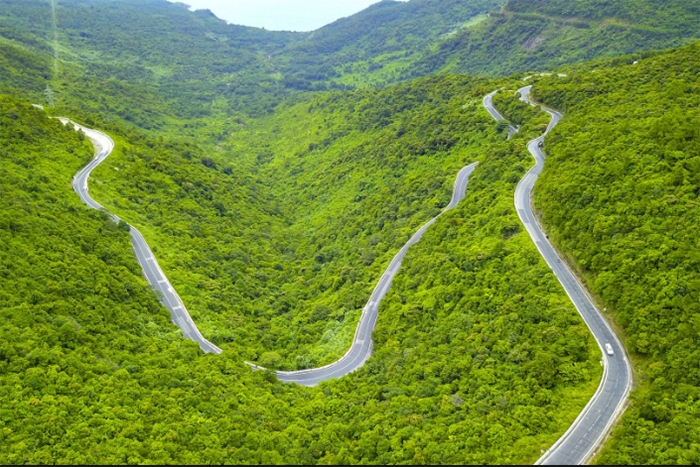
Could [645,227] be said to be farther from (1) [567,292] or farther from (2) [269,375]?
(2) [269,375]

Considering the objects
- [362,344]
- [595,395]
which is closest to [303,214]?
[362,344]

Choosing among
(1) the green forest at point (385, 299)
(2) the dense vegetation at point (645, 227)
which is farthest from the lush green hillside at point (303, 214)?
(2) the dense vegetation at point (645, 227)

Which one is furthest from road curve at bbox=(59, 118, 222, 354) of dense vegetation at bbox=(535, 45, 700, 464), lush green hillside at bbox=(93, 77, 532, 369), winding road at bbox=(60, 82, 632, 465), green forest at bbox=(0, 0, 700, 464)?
dense vegetation at bbox=(535, 45, 700, 464)

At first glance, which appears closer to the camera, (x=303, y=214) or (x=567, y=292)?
(x=567, y=292)

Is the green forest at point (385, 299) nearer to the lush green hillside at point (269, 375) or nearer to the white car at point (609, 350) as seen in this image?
the lush green hillside at point (269, 375)

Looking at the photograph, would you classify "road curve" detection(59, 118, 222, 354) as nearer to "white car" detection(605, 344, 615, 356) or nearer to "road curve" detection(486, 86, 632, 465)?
"road curve" detection(486, 86, 632, 465)

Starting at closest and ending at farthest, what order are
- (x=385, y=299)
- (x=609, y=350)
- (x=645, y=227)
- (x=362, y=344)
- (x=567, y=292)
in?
(x=609, y=350) → (x=645, y=227) → (x=567, y=292) → (x=362, y=344) → (x=385, y=299)

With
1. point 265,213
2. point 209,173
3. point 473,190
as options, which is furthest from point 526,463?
point 209,173

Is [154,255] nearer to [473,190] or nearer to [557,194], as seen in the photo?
[473,190]
